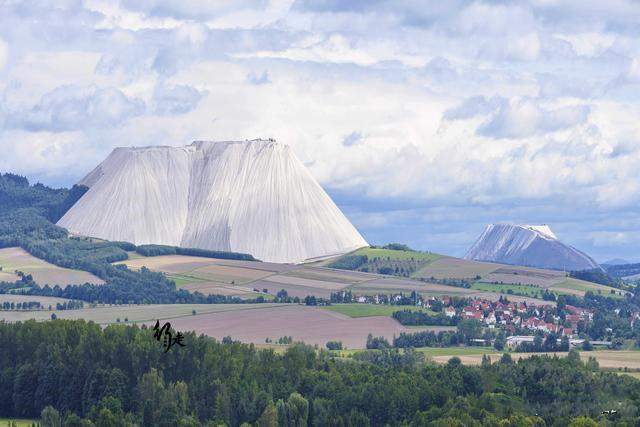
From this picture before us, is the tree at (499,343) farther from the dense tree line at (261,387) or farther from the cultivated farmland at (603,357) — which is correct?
the dense tree line at (261,387)

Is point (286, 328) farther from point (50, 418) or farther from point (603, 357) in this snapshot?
point (50, 418)

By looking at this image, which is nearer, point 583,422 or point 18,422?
point 583,422

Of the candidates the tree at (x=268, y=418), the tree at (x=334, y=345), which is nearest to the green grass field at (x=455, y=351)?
the tree at (x=334, y=345)

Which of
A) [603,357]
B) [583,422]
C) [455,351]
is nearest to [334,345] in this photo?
[455,351]

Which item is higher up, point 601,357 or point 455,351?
point 455,351

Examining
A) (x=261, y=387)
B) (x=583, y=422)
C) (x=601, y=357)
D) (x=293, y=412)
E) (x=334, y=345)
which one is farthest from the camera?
(x=334, y=345)

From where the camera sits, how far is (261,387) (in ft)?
458

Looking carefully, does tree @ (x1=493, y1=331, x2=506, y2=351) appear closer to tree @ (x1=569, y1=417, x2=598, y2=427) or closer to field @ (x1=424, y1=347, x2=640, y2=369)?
field @ (x1=424, y1=347, x2=640, y2=369)

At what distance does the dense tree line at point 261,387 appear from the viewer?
419 ft

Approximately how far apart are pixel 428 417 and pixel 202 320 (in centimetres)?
7336

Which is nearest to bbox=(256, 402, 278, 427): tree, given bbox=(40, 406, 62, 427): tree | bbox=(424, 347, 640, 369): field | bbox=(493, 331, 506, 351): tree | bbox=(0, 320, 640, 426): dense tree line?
bbox=(0, 320, 640, 426): dense tree line

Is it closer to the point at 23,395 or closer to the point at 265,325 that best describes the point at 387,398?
the point at 23,395

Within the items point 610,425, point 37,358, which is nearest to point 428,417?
point 610,425

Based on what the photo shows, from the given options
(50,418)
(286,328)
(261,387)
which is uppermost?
(286,328)
